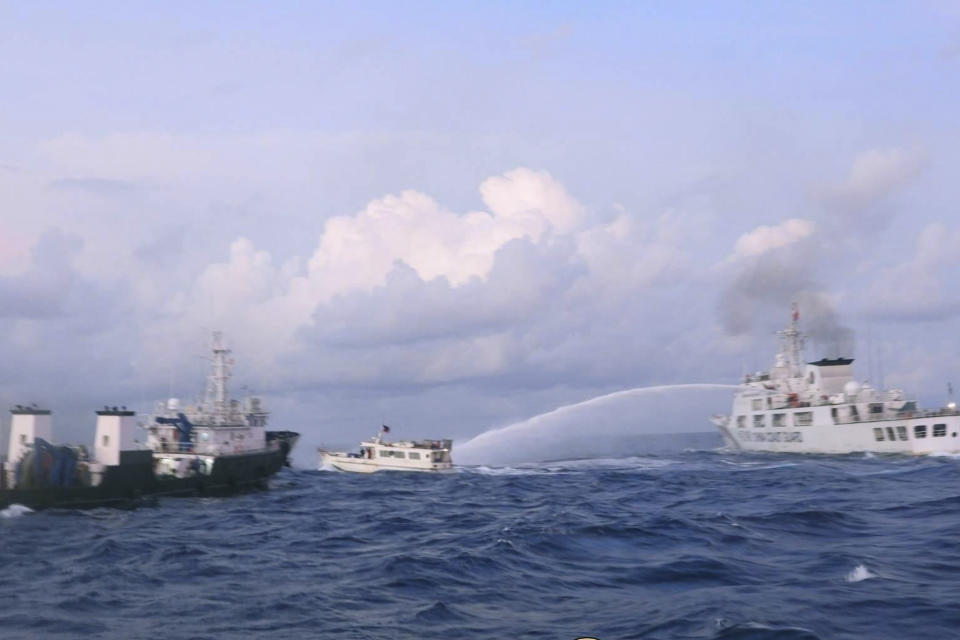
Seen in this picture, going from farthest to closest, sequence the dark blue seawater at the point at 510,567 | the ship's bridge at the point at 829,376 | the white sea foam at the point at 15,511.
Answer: the ship's bridge at the point at 829,376 < the white sea foam at the point at 15,511 < the dark blue seawater at the point at 510,567

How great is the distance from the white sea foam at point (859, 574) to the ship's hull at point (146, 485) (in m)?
53.1

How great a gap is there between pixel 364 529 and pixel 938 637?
1287 inches

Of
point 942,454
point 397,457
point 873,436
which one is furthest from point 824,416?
point 397,457

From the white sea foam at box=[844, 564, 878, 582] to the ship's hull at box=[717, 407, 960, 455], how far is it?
7503 cm

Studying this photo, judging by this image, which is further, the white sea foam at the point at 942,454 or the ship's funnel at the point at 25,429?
the white sea foam at the point at 942,454

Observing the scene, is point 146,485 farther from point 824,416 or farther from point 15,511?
point 824,416

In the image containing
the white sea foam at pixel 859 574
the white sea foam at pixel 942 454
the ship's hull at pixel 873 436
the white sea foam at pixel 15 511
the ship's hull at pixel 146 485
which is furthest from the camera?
the ship's hull at pixel 873 436

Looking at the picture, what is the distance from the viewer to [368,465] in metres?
99.8

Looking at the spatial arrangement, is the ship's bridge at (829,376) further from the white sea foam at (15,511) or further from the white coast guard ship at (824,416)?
the white sea foam at (15,511)

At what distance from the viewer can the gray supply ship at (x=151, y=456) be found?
62656 mm

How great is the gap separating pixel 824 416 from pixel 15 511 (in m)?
87.3

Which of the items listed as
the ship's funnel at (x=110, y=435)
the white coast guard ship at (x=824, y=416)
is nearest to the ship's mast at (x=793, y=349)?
the white coast guard ship at (x=824, y=416)

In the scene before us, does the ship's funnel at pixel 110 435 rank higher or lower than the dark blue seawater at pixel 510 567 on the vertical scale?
higher

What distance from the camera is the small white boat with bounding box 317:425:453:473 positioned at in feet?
314
